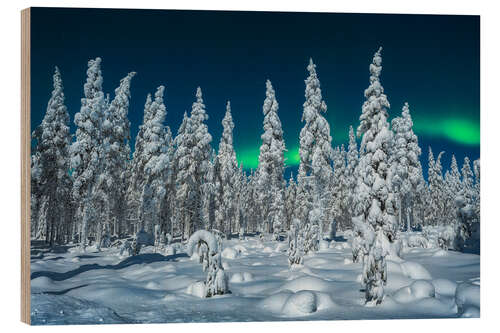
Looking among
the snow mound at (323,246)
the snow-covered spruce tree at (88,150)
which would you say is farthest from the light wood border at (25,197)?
the snow mound at (323,246)

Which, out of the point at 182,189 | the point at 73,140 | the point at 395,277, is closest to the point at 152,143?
the point at 182,189

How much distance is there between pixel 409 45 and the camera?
41.8 feet

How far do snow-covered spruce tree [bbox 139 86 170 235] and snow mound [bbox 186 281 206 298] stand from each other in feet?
22.5

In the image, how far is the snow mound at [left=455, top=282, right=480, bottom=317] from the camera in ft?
35.0

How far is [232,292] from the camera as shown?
10.8m

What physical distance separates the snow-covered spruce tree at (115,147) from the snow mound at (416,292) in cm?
948

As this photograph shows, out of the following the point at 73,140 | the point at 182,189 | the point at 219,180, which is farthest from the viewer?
Answer: the point at 219,180

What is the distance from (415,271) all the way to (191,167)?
1254 cm

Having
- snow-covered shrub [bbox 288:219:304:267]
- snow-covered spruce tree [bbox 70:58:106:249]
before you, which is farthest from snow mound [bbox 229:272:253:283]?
snow-covered spruce tree [bbox 70:58:106:249]

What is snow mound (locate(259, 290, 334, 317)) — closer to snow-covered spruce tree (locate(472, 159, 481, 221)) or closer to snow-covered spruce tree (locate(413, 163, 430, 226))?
snow-covered spruce tree (locate(472, 159, 481, 221))

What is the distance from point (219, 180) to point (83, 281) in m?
14.7

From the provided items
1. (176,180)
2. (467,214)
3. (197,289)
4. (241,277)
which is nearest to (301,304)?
(241,277)
